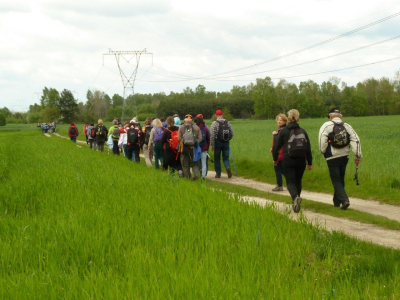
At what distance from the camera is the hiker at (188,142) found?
14602 mm

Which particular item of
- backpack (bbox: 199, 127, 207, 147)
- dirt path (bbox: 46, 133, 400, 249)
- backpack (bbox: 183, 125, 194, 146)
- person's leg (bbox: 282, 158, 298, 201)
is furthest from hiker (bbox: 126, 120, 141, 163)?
person's leg (bbox: 282, 158, 298, 201)

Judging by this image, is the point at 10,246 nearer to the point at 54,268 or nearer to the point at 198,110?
the point at 54,268

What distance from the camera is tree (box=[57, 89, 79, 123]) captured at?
12744cm

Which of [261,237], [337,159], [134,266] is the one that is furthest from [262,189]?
[134,266]

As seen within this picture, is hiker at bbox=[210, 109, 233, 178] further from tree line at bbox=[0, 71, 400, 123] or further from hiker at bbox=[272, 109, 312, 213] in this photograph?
tree line at bbox=[0, 71, 400, 123]

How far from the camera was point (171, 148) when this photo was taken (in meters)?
15.1

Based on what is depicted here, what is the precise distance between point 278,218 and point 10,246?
10.6 feet

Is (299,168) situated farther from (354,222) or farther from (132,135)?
(132,135)

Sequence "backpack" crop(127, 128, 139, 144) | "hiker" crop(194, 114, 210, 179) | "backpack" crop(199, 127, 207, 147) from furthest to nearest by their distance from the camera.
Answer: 1. "backpack" crop(127, 128, 139, 144)
2. "backpack" crop(199, 127, 207, 147)
3. "hiker" crop(194, 114, 210, 179)

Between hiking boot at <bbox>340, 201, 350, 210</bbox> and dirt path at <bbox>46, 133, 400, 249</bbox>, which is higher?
hiking boot at <bbox>340, 201, 350, 210</bbox>

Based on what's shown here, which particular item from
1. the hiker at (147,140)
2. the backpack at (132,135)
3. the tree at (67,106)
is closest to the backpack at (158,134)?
the hiker at (147,140)

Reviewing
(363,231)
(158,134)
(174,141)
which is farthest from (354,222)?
(158,134)

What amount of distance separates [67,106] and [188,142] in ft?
391

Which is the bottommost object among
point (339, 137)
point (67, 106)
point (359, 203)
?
point (359, 203)
